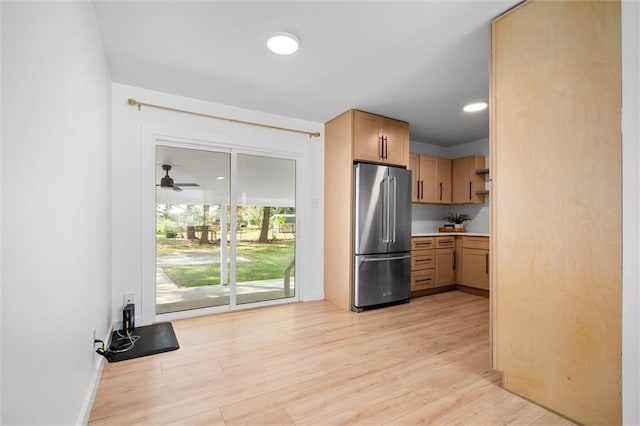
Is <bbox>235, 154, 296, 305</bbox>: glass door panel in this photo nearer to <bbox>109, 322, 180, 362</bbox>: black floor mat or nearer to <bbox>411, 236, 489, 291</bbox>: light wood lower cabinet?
<bbox>109, 322, 180, 362</bbox>: black floor mat

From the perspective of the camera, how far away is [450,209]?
5664mm

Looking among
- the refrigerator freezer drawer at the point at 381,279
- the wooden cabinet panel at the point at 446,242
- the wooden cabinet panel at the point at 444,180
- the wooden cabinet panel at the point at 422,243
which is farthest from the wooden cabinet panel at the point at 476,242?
the refrigerator freezer drawer at the point at 381,279

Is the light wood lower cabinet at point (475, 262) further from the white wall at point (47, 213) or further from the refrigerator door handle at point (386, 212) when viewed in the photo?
the white wall at point (47, 213)

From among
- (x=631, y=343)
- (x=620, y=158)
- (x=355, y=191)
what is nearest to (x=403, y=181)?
(x=355, y=191)

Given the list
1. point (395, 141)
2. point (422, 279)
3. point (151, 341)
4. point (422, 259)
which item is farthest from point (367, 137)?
point (151, 341)

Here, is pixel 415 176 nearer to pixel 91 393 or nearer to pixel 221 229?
pixel 221 229

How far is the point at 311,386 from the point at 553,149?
2.07m

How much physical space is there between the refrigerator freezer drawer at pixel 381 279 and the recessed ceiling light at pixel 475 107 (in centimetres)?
195

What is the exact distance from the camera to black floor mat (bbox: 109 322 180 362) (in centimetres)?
244

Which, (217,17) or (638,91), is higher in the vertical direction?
(217,17)

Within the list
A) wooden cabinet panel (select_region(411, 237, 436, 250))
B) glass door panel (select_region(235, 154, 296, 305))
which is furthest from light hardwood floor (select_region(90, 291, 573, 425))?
wooden cabinet panel (select_region(411, 237, 436, 250))

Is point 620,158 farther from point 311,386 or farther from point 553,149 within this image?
point 311,386

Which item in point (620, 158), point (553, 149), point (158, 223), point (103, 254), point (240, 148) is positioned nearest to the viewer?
point (620, 158)

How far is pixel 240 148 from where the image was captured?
146 inches
